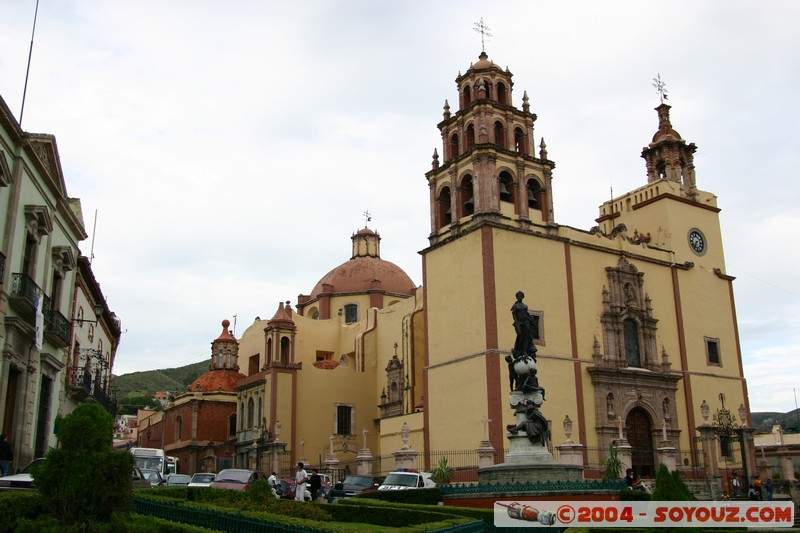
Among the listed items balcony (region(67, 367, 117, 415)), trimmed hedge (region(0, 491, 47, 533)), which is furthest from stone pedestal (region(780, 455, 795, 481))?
trimmed hedge (region(0, 491, 47, 533))

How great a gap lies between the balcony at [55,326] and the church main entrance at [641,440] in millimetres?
21237

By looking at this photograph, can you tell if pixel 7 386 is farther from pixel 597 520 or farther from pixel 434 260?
pixel 434 260

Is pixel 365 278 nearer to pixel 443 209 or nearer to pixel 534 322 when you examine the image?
pixel 443 209

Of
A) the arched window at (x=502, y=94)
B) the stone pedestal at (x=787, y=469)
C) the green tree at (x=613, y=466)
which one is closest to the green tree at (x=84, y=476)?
the green tree at (x=613, y=466)

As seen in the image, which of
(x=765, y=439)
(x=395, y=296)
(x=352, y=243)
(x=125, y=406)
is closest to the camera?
(x=395, y=296)

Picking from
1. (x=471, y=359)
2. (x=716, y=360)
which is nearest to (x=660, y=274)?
(x=716, y=360)

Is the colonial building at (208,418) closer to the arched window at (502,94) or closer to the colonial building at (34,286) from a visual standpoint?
the colonial building at (34,286)

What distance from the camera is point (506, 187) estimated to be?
32312 millimetres

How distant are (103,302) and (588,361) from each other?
1850 centimetres

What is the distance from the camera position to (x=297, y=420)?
37.8 meters

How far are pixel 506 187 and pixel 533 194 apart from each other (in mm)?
1411

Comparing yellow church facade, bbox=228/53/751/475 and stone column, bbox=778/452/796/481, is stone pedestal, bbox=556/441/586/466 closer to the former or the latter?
yellow church facade, bbox=228/53/751/475

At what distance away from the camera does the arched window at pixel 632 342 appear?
32.3 metres

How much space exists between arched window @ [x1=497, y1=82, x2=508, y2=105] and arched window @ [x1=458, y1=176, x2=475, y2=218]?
13.8 feet
